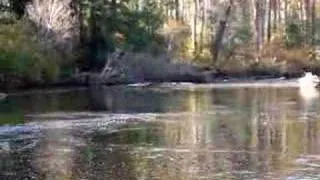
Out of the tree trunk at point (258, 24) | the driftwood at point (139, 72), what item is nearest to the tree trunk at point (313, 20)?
the tree trunk at point (258, 24)

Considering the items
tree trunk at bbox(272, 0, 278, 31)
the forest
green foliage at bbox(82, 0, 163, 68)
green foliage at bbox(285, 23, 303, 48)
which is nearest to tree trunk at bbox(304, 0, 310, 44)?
the forest

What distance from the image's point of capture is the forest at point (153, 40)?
52.0m

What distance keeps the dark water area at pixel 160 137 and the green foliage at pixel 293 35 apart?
35.7m

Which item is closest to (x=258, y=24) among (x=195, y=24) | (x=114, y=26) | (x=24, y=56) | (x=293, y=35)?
(x=293, y=35)

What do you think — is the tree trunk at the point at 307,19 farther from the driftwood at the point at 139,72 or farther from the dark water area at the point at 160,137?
the dark water area at the point at 160,137

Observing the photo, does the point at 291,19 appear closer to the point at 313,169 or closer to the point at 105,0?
the point at 105,0

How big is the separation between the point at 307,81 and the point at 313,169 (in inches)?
1685

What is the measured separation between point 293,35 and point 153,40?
20.7m

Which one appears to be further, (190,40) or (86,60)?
(190,40)

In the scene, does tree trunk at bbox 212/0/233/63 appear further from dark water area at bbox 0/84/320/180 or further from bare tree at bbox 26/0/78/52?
dark water area at bbox 0/84/320/180

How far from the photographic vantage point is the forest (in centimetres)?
5203

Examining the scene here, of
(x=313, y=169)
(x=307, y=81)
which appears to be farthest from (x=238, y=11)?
(x=313, y=169)

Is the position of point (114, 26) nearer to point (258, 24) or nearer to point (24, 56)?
point (24, 56)

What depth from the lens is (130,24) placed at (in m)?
61.0
